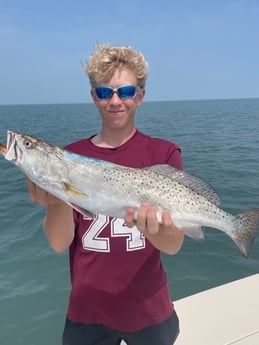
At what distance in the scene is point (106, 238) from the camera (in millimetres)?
3025

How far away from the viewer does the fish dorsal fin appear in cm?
298

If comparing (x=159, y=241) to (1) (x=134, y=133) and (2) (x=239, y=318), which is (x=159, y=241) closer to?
(1) (x=134, y=133)

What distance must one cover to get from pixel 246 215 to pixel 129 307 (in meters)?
A: 1.21

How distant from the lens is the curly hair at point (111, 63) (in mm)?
3080

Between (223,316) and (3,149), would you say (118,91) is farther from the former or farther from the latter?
(223,316)

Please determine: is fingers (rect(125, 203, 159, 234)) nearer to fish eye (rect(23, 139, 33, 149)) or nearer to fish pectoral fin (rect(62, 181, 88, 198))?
fish pectoral fin (rect(62, 181, 88, 198))

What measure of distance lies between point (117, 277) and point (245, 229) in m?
1.13

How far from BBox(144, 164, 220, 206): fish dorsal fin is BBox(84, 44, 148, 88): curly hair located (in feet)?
2.41

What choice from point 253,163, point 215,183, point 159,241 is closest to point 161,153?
point 159,241

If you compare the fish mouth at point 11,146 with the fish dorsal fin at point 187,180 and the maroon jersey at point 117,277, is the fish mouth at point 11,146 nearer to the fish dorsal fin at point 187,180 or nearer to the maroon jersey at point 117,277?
the maroon jersey at point 117,277

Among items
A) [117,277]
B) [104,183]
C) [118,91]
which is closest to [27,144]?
[104,183]

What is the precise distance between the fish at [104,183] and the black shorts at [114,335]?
2.53 feet

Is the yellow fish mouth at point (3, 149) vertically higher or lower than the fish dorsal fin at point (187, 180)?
higher

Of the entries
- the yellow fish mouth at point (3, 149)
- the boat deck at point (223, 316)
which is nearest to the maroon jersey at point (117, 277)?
the yellow fish mouth at point (3, 149)
